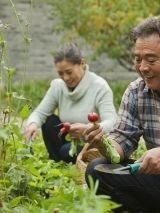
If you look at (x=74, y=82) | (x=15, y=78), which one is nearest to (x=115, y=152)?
(x=74, y=82)

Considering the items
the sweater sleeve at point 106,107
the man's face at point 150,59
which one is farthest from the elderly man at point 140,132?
the sweater sleeve at point 106,107

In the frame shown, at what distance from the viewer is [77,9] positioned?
13.1 m

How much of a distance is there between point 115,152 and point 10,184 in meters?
0.62

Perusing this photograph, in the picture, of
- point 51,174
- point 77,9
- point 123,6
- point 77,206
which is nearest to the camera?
point 77,206

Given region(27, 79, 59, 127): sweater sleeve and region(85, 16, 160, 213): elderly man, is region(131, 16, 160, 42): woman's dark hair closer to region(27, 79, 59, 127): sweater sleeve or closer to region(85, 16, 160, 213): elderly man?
region(85, 16, 160, 213): elderly man

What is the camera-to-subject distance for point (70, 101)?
6.21 meters

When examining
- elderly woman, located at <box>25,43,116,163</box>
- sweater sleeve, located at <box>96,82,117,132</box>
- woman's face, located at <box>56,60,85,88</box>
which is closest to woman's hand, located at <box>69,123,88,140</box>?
sweater sleeve, located at <box>96,82,117,132</box>

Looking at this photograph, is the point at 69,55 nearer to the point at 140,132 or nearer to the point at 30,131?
the point at 30,131

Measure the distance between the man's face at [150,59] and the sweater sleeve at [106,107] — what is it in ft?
4.69

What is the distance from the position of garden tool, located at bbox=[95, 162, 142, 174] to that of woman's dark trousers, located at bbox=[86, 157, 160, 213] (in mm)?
23

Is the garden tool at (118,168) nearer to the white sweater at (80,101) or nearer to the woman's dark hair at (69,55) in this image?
the white sweater at (80,101)

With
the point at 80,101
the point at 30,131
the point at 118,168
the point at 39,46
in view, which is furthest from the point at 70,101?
the point at 39,46

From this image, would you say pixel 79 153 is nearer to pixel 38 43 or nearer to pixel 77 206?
pixel 77 206

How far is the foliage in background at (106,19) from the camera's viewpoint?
11.9 meters
